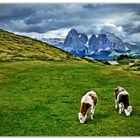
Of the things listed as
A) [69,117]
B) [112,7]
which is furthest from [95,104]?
[112,7]

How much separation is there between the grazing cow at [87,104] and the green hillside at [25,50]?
1.07 m

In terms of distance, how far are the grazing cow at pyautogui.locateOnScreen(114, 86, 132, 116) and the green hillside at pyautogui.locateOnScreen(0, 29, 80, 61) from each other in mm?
1253

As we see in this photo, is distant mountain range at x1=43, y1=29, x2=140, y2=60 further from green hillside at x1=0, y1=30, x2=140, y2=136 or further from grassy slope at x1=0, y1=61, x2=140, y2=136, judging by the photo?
grassy slope at x1=0, y1=61, x2=140, y2=136

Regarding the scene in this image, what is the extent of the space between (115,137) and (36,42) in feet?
8.30

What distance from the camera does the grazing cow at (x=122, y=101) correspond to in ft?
26.5

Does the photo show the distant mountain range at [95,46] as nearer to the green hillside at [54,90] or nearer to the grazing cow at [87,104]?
the green hillside at [54,90]

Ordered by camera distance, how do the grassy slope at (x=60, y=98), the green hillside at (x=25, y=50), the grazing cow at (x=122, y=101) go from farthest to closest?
the green hillside at (x=25, y=50)
the grazing cow at (x=122, y=101)
the grassy slope at (x=60, y=98)

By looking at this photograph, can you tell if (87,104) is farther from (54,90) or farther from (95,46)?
(95,46)

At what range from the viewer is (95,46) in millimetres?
8883

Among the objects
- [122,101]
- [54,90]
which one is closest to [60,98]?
[54,90]

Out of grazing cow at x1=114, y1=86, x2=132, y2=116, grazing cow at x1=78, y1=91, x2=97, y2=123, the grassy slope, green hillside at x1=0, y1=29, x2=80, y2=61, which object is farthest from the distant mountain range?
grazing cow at x1=78, y1=91, x2=97, y2=123

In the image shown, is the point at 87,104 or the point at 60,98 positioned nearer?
the point at 87,104

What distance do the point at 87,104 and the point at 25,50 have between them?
1803 mm

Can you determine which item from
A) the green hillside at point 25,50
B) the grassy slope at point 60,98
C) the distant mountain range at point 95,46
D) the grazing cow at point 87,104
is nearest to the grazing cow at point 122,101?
the grassy slope at point 60,98
